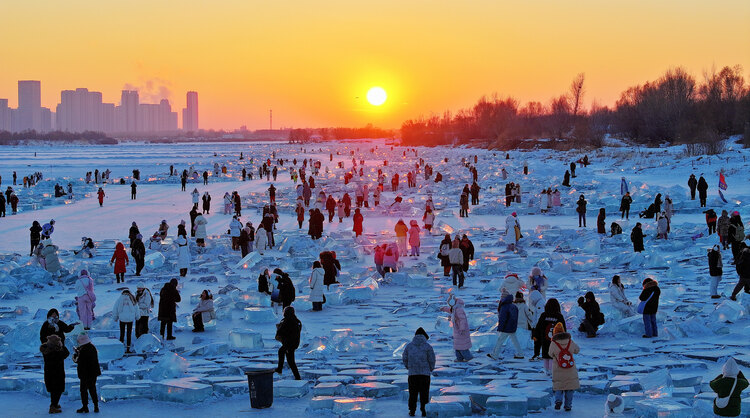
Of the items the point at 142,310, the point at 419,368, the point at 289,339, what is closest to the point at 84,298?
the point at 142,310

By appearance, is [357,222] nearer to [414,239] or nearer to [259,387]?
[414,239]

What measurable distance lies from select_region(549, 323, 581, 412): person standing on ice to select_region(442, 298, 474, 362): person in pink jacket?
2027mm

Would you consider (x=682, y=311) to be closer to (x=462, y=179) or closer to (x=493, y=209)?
(x=493, y=209)

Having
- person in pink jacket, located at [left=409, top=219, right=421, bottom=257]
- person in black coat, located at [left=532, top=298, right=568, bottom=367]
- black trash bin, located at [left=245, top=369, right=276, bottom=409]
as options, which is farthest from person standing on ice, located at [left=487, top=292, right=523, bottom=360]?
person in pink jacket, located at [left=409, top=219, right=421, bottom=257]

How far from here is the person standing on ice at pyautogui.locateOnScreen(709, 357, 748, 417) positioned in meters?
7.93

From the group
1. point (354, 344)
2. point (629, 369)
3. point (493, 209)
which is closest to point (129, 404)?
point (354, 344)

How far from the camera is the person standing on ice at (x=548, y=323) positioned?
10211mm

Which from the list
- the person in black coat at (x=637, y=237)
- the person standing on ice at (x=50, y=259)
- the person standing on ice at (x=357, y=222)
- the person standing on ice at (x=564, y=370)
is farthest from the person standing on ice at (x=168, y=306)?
the person in black coat at (x=637, y=237)

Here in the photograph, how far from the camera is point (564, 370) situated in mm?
8719

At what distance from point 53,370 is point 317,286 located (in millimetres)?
6054

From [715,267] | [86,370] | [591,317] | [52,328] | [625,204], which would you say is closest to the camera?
[86,370]

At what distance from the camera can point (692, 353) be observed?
10.9 meters

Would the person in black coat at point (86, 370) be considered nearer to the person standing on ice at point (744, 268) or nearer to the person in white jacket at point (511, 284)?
the person in white jacket at point (511, 284)

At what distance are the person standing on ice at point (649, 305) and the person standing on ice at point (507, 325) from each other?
2143mm
